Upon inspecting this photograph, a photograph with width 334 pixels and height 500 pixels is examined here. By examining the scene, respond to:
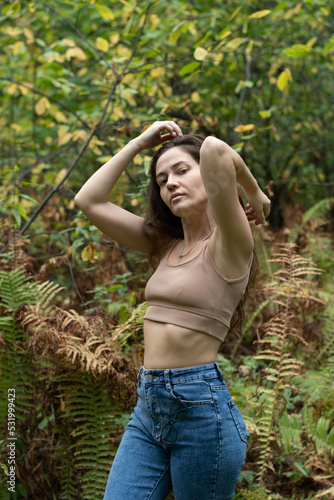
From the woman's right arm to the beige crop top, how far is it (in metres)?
0.50

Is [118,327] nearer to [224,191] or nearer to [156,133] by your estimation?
[156,133]

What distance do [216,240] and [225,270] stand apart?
0.13m

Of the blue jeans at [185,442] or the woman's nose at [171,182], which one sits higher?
the woman's nose at [171,182]

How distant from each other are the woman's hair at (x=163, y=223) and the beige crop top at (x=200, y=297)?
37cm

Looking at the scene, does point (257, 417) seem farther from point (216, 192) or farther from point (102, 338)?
point (216, 192)

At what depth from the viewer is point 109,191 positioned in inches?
95.0

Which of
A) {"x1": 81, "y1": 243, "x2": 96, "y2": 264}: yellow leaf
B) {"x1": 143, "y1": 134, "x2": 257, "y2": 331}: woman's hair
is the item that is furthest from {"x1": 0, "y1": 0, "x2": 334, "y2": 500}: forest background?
{"x1": 143, "y1": 134, "x2": 257, "y2": 331}: woman's hair

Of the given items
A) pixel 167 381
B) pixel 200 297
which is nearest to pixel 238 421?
pixel 167 381

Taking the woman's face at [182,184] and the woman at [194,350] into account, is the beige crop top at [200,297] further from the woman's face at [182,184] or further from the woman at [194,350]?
the woman's face at [182,184]

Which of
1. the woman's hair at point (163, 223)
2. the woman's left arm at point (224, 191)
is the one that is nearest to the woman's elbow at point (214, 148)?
the woman's left arm at point (224, 191)

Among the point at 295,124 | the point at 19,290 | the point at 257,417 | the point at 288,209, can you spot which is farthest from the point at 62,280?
the point at 295,124

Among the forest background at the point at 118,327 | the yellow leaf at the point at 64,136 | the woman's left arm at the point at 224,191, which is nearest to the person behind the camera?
the woman's left arm at the point at 224,191

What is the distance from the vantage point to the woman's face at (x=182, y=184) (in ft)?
7.02

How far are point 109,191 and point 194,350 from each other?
3.02ft
